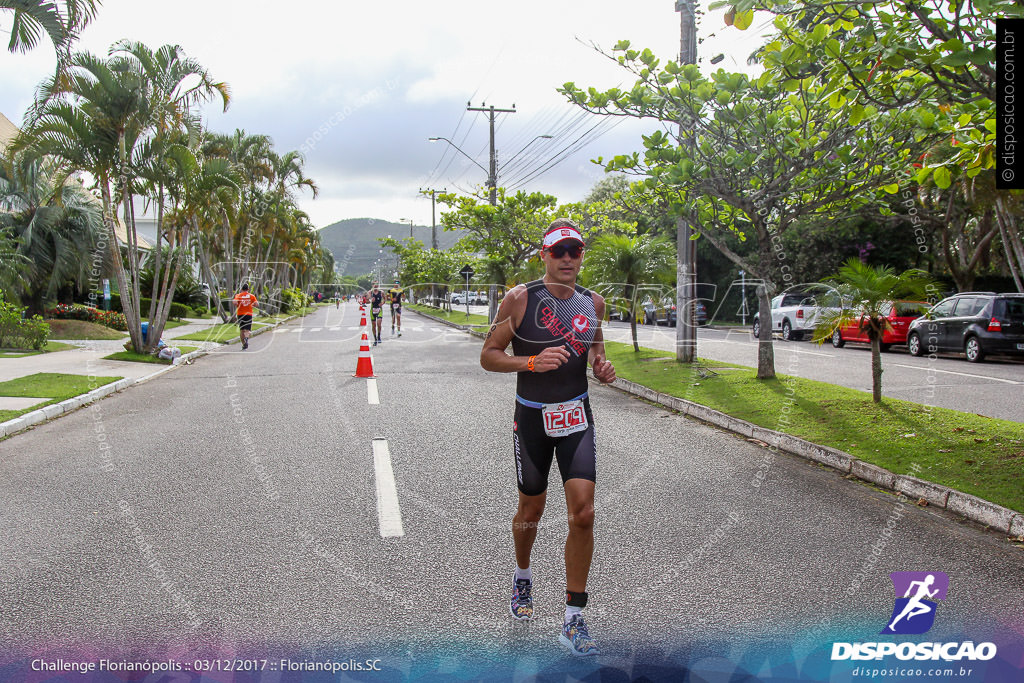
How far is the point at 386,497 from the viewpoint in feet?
19.7

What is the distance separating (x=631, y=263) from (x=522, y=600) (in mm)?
15036

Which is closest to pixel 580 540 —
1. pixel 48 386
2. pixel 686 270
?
pixel 48 386

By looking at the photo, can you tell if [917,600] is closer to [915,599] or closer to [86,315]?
[915,599]

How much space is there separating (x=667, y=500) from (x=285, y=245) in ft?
152

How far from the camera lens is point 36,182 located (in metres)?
25.0

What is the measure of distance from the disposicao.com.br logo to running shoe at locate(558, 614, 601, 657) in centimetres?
112

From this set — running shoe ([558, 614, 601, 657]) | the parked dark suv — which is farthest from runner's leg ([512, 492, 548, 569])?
the parked dark suv

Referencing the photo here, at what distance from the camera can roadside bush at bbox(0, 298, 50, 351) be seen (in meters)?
17.5

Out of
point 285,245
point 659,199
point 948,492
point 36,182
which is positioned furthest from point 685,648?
point 285,245

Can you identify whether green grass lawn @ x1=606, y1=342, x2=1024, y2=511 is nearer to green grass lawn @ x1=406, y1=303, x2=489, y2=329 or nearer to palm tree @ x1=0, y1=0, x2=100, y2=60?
palm tree @ x1=0, y1=0, x2=100, y2=60

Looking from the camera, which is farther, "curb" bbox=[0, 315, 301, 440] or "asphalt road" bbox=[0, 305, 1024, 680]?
"curb" bbox=[0, 315, 301, 440]

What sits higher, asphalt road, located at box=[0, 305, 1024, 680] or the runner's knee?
the runner's knee

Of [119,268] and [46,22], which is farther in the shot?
Answer: [119,268]

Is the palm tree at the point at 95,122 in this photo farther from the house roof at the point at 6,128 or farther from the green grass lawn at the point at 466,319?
the house roof at the point at 6,128
